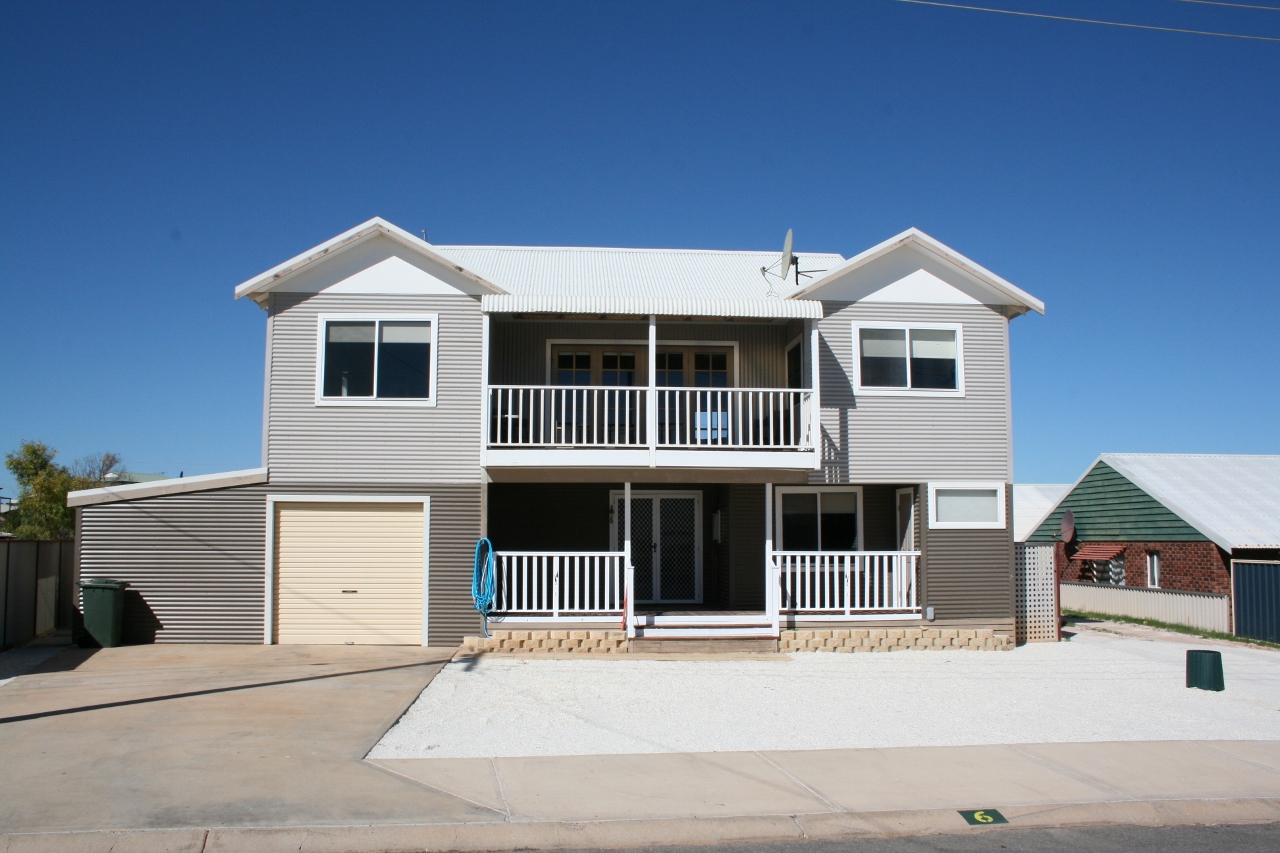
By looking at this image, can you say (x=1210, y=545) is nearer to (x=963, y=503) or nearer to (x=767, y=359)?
(x=963, y=503)

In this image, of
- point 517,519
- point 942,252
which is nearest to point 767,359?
point 942,252

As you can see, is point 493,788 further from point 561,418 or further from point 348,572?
point 561,418

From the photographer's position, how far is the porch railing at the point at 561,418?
1534cm

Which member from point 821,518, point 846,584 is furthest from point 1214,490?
point 846,584

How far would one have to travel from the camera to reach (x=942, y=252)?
16531mm

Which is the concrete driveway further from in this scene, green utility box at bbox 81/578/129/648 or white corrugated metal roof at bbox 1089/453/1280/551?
white corrugated metal roof at bbox 1089/453/1280/551

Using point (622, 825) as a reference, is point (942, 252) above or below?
above

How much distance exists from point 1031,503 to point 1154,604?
19.4 m

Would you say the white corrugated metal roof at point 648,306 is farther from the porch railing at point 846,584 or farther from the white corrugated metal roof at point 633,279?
→ the porch railing at point 846,584

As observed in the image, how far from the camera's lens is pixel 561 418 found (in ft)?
54.3

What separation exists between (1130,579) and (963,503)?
1145 centimetres

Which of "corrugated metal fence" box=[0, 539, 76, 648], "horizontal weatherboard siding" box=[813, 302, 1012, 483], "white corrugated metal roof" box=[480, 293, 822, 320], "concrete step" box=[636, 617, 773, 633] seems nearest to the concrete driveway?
"corrugated metal fence" box=[0, 539, 76, 648]

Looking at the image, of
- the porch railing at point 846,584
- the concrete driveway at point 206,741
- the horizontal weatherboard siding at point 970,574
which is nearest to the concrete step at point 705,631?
the porch railing at point 846,584

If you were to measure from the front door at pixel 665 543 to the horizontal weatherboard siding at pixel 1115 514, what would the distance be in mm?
11861
